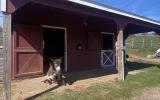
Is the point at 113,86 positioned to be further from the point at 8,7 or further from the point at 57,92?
the point at 8,7

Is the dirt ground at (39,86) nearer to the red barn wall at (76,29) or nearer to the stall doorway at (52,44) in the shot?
the red barn wall at (76,29)

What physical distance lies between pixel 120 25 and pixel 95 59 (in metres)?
4.23

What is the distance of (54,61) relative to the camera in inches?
406

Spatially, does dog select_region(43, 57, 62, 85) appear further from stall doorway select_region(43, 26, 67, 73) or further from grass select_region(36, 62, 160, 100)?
stall doorway select_region(43, 26, 67, 73)

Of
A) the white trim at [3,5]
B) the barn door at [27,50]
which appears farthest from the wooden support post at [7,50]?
the barn door at [27,50]

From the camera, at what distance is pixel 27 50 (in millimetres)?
12094

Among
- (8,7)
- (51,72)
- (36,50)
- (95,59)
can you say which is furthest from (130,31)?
(8,7)

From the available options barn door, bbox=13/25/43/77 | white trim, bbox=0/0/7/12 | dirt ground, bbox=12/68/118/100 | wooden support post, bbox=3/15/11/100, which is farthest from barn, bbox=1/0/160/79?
dirt ground, bbox=12/68/118/100

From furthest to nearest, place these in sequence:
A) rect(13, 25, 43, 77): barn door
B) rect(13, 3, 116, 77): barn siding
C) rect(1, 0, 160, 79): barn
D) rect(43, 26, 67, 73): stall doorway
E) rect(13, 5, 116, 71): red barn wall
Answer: rect(43, 26, 67, 73): stall doorway → rect(13, 5, 116, 71): red barn wall → rect(13, 3, 116, 77): barn siding → rect(13, 25, 43, 77): barn door → rect(1, 0, 160, 79): barn

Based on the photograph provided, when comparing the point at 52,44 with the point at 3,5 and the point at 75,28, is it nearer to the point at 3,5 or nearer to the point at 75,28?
the point at 75,28

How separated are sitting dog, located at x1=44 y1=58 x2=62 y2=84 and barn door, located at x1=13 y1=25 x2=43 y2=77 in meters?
1.52

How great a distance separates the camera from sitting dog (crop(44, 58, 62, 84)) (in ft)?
34.0

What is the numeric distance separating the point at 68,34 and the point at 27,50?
2.90 m

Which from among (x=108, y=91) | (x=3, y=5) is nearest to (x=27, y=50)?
(x=108, y=91)
